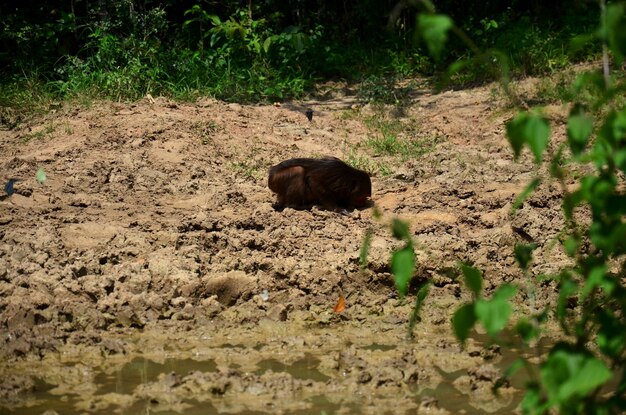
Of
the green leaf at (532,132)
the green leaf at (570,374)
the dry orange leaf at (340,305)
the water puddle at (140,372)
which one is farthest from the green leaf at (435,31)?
the dry orange leaf at (340,305)

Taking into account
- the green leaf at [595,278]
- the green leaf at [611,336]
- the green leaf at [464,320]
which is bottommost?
the green leaf at [611,336]

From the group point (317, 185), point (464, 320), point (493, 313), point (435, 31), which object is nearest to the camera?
point (435, 31)

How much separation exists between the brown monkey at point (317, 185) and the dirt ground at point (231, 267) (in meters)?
0.21

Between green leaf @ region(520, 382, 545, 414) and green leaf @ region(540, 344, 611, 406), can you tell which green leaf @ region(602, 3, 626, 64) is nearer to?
green leaf @ region(540, 344, 611, 406)

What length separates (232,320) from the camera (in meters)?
6.96

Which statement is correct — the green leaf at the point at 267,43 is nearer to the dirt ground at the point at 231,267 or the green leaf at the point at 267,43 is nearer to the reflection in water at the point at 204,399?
the dirt ground at the point at 231,267

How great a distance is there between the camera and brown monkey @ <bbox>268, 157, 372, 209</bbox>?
29.2 feet

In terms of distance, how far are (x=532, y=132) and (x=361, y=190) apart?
233 inches

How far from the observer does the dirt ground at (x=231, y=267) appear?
5.70 m

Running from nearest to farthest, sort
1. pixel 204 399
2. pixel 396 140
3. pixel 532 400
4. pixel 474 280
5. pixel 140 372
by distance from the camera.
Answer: pixel 532 400
pixel 474 280
pixel 204 399
pixel 140 372
pixel 396 140

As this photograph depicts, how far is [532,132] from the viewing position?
3.13 m

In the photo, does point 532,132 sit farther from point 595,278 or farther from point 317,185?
point 317,185

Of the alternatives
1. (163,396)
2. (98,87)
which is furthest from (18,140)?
(163,396)

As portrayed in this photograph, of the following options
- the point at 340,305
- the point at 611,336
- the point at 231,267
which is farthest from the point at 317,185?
the point at 611,336
